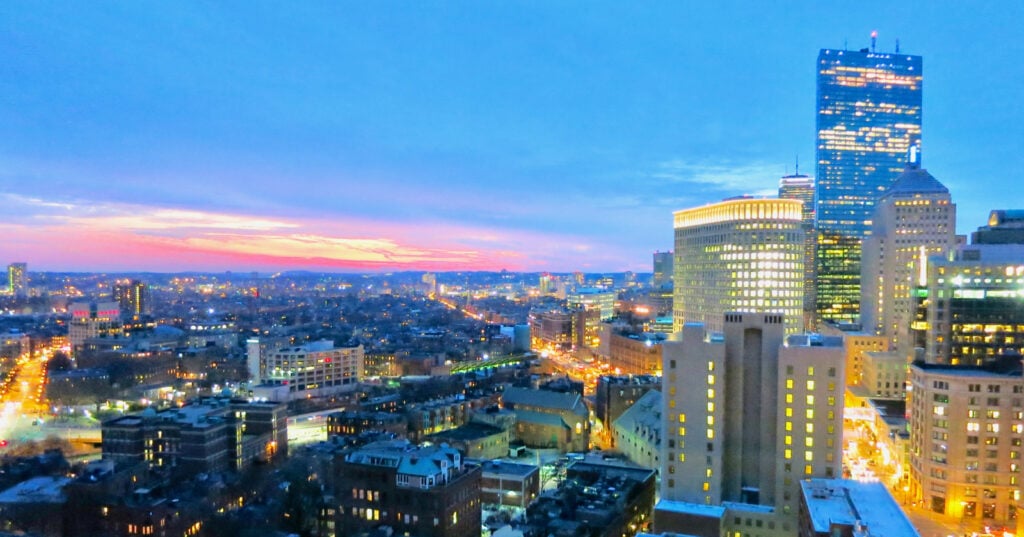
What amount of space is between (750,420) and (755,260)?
4608 centimetres

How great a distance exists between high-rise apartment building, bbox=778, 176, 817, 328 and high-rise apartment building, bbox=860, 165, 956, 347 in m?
31.5

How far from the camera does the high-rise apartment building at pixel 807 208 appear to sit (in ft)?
437

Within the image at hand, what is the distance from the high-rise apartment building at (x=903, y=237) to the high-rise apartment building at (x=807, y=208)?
1239 inches

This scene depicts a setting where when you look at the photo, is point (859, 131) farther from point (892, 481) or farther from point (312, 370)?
point (312, 370)

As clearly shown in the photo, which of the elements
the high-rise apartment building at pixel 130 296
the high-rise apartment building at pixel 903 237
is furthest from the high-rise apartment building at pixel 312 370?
the high-rise apartment building at pixel 130 296

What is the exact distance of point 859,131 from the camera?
13975cm

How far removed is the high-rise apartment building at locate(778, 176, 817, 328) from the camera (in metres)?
133

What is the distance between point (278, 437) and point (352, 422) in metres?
6.43

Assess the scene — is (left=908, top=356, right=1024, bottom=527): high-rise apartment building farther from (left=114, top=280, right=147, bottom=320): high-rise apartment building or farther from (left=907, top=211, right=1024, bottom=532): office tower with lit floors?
(left=114, top=280, right=147, bottom=320): high-rise apartment building

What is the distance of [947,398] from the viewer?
4653 centimetres

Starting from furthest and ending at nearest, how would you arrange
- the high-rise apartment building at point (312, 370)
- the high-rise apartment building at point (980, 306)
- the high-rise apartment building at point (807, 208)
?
the high-rise apartment building at point (807, 208)
the high-rise apartment building at point (312, 370)
the high-rise apartment building at point (980, 306)

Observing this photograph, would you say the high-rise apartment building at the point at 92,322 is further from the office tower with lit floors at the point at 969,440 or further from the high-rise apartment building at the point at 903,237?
the high-rise apartment building at the point at 903,237

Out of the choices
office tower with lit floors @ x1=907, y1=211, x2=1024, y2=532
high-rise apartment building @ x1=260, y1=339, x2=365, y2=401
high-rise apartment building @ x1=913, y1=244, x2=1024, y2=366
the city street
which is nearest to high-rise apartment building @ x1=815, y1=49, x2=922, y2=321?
high-rise apartment building @ x1=913, y1=244, x2=1024, y2=366

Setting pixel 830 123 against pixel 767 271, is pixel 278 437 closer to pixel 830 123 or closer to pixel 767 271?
pixel 767 271
